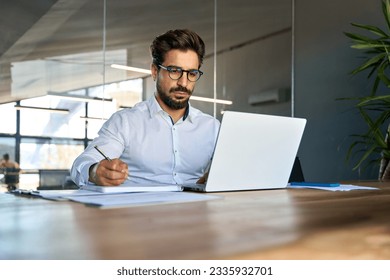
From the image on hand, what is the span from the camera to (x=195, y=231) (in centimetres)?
77

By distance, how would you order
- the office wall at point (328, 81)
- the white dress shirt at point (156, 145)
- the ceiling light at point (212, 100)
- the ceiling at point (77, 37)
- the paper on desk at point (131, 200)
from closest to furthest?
the paper on desk at point (131, 200) < the white dress shirt at point (156, 145) < the ceiling at point (77, 37) < the ceiling light at point (212, 100) < the office wall at point (328, 81)

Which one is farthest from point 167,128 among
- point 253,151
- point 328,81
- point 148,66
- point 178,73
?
point 328,81

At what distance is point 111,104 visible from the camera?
417cm

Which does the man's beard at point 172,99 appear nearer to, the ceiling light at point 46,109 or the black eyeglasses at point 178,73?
the black eyeglasses at point 178,73

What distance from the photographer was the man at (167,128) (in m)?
2.41

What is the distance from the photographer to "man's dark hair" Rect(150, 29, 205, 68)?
2469mm

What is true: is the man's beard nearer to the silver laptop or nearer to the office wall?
the silver laptop

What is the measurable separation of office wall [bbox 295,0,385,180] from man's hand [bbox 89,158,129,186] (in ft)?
12.3

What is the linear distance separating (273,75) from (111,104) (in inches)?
87.0

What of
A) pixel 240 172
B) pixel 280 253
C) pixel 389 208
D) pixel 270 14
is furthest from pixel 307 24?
pixel 280 253

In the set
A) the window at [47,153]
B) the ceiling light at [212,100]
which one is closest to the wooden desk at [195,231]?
the window at [47,153]

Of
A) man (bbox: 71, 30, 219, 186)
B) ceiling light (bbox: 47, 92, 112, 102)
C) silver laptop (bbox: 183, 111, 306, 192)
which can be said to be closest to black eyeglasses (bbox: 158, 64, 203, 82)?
man (bbox: 71, 30, 219, 186)

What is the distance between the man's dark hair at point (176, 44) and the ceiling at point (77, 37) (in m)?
1.62

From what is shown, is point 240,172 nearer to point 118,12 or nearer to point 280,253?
point 280,253
